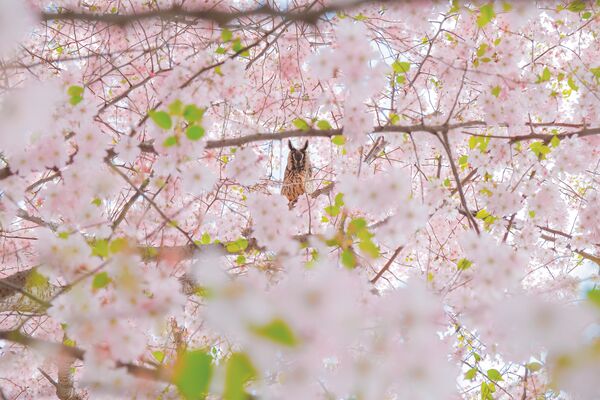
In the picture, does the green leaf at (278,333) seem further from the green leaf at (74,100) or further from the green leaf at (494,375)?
the green leaf at (494,375)

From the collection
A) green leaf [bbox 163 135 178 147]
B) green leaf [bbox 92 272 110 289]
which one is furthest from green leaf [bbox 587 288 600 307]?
green leaf [bbox 163 135 178 147]

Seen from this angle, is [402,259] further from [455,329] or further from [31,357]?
[31,357]

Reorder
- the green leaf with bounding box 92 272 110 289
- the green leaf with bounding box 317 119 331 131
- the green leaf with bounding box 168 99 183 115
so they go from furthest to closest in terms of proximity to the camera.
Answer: the green leaf with bounding box 317 119 331 131 → the green leaf with bounding box 168 99 183 115 → the green leaf with bounding box 92 272 110 289

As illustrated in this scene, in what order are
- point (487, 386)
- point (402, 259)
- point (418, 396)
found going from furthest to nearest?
1. point (402, 259)
2. point (487, 386)
3. point (418, 396)

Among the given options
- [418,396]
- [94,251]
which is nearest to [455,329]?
[418,396]

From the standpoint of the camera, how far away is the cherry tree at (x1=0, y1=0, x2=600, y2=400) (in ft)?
4.26

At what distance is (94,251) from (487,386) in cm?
222

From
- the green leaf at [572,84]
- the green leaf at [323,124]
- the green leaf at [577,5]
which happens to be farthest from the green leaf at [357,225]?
the green leaf at [577,5]

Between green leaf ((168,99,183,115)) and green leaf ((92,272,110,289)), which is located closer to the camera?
green leaf ((92,272,110,289))

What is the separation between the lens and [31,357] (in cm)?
326

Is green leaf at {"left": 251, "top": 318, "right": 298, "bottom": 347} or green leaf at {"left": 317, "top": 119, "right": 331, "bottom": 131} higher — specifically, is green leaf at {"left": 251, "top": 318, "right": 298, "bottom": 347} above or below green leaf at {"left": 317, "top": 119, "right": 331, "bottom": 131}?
below

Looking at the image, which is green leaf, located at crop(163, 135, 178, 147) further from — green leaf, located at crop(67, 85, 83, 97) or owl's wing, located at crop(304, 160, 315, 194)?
owl's wing, located at crop(304, 160, 315, 194)

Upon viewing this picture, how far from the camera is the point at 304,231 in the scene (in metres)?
4.09

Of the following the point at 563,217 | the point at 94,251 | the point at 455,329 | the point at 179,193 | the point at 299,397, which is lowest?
the point at 299,397
